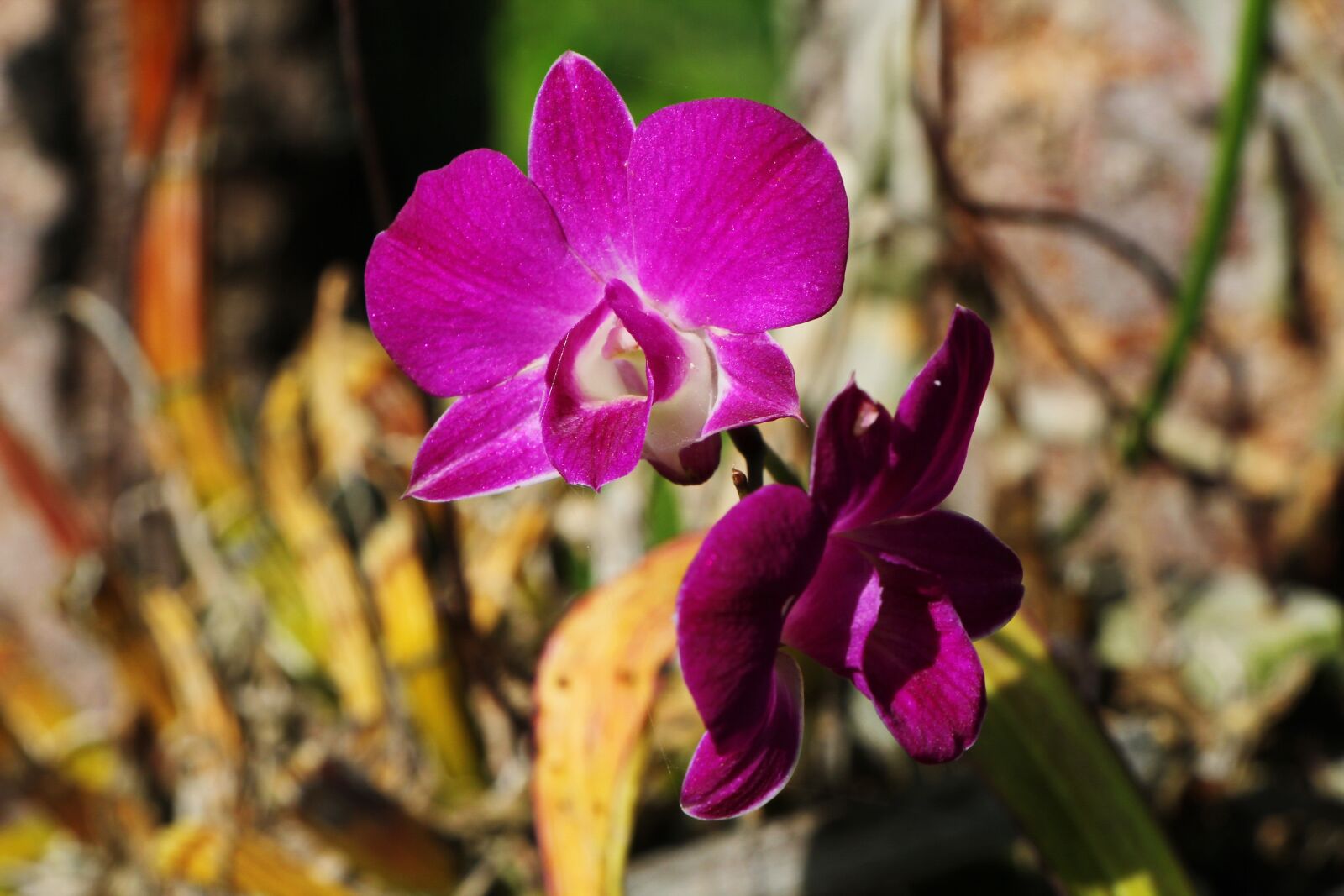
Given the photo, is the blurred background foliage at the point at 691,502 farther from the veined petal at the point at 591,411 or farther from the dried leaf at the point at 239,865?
the veined petal at the point at 591,411

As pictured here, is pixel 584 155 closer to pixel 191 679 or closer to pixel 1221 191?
pixel 1221 191

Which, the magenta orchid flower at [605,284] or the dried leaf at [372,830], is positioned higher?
the magenta orchid flower at [605,284]

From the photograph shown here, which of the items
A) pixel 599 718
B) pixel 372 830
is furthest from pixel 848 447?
pixel 372 830

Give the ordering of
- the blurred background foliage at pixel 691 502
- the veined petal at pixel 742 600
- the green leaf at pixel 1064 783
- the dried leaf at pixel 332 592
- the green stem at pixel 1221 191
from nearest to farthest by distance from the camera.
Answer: the veined petal at pixel 742 600, the green leaf at pixel 1064 783, the green stem at pixel 1221 191, the blurred background foliage at pixel 691 502, the dried leaf at pixel 332 592

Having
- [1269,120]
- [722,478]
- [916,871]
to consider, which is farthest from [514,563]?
[1269,120]

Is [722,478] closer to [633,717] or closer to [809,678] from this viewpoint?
[809,678]

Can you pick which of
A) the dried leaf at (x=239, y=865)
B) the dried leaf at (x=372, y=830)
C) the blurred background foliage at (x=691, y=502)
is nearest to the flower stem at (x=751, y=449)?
the blurred background foliage at (x=691, y=502)

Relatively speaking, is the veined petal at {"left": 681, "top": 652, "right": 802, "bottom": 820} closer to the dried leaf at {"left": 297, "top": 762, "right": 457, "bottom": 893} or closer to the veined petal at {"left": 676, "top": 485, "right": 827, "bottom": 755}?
the veined petal at {"left": 676, "top": 485, "right": 827, "bottom": 755}
